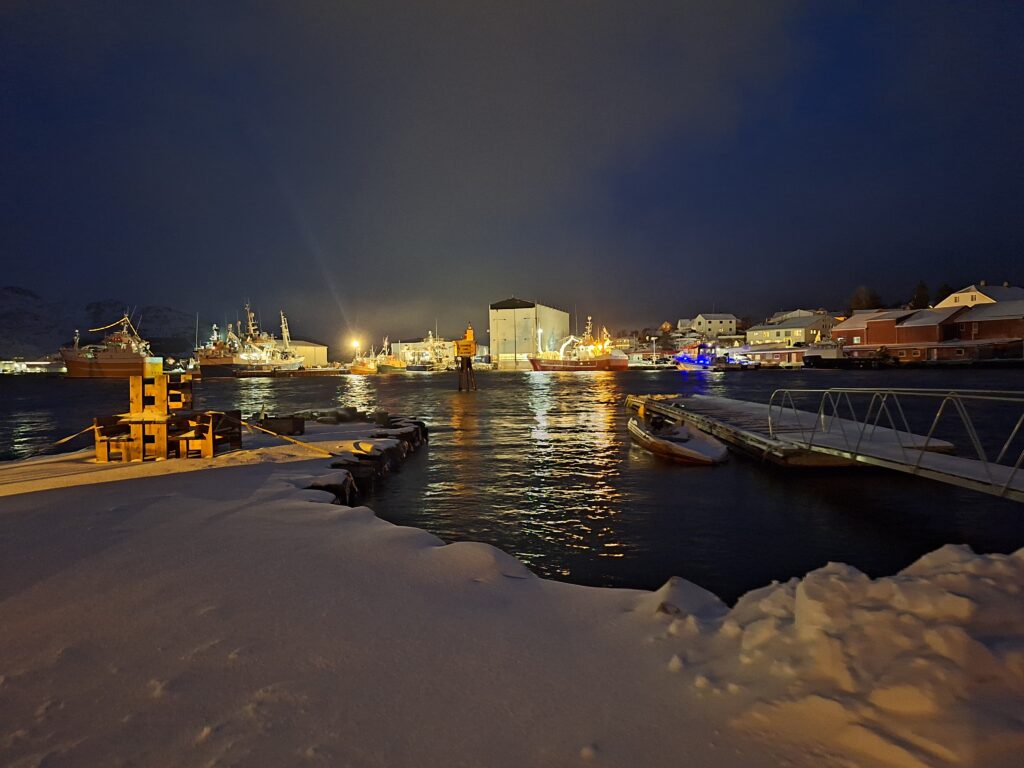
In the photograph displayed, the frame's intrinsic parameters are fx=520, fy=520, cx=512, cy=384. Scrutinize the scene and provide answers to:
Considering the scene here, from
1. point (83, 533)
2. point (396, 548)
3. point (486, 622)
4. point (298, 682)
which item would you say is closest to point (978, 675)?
point (486, 622)

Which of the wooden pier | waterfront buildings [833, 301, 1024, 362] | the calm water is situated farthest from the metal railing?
waterfront buildings [833, 301, 1024, 362]

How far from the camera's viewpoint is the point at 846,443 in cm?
1338

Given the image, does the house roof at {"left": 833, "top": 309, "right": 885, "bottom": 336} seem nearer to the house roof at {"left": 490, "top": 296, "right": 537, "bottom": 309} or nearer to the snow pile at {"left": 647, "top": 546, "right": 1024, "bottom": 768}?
the house roof at {"left": 490, "top": 296, "right": 537, "bottom": 309}

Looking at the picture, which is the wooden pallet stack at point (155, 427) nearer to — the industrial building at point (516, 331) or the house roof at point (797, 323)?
the industrial building at point (516, 331)

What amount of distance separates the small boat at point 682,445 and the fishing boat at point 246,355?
124m

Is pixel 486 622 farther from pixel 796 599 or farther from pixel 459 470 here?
pixel 459 470

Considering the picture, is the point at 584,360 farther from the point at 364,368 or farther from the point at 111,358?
the point at 111,358

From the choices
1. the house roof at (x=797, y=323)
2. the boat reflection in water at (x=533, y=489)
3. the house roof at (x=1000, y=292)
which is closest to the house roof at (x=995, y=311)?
the house roof at (x=1000, y=292)

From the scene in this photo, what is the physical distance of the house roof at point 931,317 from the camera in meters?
76.8

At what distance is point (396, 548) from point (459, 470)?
9168 mm

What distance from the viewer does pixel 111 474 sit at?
10688 millimetres

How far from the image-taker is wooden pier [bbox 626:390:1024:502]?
9.10 meters

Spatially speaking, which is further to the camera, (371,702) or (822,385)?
(822,385)

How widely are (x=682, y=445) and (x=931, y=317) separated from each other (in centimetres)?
8506
